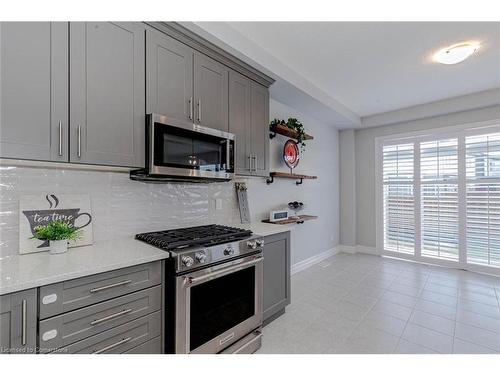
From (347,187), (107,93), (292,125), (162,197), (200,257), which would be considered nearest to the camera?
(107,93)

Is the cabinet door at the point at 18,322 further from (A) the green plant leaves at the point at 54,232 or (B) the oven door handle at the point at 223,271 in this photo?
(B) the oven door handle at the point at 223,271

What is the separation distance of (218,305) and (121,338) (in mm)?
675

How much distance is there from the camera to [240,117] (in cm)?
248

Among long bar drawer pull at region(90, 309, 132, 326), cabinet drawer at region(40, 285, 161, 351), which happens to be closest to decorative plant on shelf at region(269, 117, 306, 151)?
cabinet drawer at region(40, 285, 161, 351)

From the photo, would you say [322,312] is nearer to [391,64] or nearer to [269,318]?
[269,318]

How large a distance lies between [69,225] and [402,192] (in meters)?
5.10

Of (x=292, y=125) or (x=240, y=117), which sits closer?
(x=240, y=117)

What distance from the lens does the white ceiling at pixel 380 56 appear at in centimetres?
220

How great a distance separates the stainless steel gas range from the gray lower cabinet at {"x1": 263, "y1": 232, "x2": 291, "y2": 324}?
240mm

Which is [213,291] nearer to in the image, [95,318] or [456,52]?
[95,318]

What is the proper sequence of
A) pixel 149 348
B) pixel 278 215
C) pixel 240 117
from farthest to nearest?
pixel 278 215, pixel 240 117, pixel 149 348

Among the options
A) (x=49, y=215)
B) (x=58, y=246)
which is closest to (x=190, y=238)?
(x=58, y=246)
